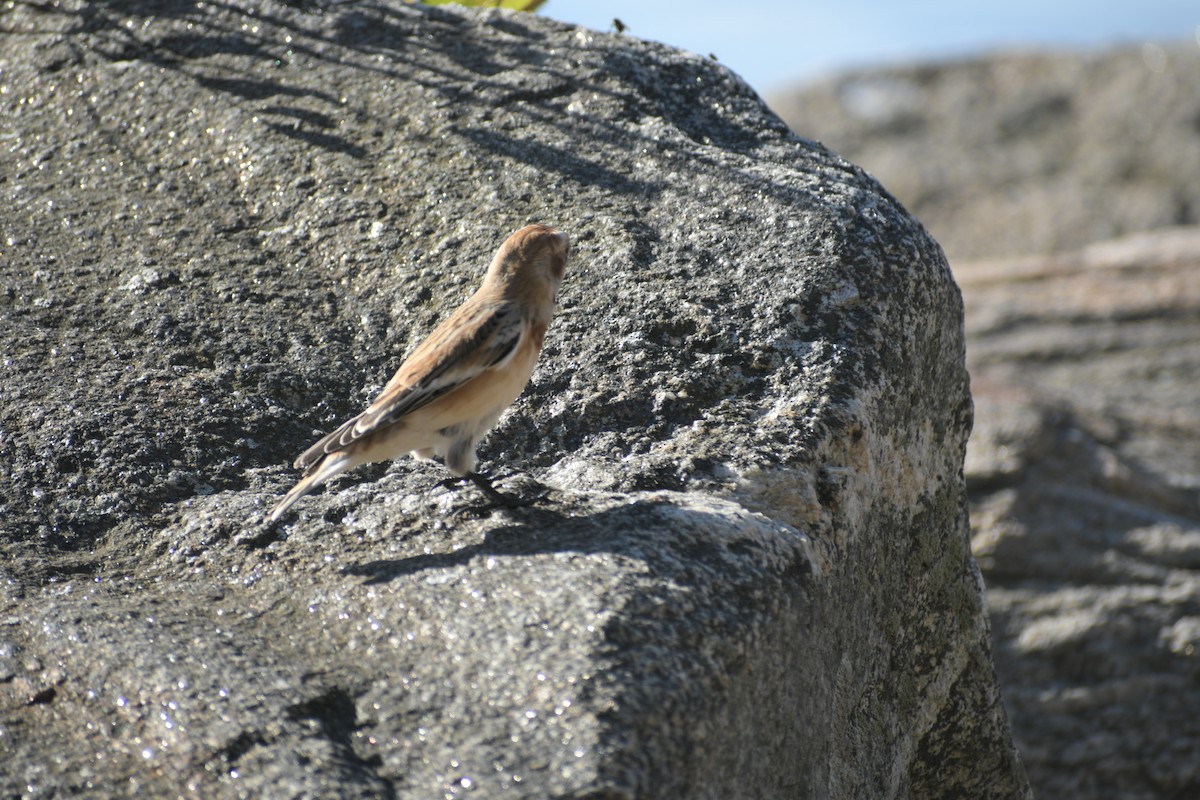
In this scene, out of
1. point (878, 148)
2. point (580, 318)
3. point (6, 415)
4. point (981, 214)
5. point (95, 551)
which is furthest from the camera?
point (878, 148)

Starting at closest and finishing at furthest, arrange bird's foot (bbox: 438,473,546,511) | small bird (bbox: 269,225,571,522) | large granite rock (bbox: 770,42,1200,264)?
bird's foot (bbox: 438,473,546,511) → small bird (bbox: 269,225,571,522) → large granite rock (bbox: 770,42,1200,264)

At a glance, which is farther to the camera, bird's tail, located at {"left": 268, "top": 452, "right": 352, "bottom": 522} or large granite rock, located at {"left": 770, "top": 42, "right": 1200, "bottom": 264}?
large granite rock, located at {"left": 770, "top": 42, "right": 1200, "bottom": 264}

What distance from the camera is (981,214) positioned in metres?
11.4

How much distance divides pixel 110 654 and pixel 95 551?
535mm

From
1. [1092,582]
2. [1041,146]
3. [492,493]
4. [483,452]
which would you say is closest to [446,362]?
[483,452]

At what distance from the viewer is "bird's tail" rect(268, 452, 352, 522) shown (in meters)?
2.98

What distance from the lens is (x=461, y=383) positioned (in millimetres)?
3184

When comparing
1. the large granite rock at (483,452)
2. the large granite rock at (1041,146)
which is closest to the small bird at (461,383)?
the large granite rock at (483,452)

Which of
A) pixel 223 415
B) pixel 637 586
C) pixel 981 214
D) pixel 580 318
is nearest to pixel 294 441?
pixel 223 415

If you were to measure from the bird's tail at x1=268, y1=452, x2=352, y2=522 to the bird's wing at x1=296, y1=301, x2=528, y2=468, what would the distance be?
0.12ft

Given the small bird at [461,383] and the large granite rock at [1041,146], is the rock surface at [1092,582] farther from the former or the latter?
the large granite rock at [1041,146]

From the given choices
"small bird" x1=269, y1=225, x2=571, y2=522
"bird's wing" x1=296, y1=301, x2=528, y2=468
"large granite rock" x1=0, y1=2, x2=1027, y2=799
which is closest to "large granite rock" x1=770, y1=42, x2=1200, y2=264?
"large granite rock" x1=0, y1=2, x2=1027, y2=799

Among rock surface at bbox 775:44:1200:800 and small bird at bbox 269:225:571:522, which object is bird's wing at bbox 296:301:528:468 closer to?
small bird at bbox 269:225:571:522

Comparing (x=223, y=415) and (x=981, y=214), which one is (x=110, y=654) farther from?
(x=981, y=214)
